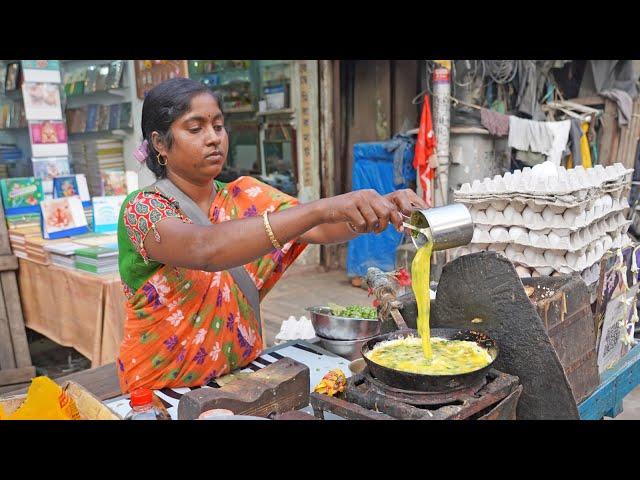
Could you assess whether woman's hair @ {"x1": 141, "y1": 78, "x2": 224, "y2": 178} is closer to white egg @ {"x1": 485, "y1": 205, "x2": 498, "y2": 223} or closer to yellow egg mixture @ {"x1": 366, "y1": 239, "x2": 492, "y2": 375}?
yellow egg mixture @ {"x1": 366, "y1": 239, "x2": 492, "y2": 375}

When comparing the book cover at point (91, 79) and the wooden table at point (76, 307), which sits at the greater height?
the book cover at point (91, 79)

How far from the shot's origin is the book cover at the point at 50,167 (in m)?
5.03

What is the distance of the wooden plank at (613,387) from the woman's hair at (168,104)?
182 centimetres

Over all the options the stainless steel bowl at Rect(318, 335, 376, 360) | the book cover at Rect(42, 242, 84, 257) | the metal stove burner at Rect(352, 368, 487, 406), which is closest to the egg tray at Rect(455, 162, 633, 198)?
the stainless steel bowl at Rect(318, 335, 376, 360)

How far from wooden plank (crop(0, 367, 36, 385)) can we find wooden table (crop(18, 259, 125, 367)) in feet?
1.12

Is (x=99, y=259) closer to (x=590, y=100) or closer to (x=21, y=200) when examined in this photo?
(x=21, y=200)

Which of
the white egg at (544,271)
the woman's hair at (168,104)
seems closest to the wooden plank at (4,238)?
the woman's hair at (168,104)

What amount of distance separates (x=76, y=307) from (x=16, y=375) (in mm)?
976

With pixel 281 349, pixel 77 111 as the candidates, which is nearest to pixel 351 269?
pixel 77 111

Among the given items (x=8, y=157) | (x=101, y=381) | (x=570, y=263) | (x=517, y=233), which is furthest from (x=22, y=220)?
(x=570, y=263)

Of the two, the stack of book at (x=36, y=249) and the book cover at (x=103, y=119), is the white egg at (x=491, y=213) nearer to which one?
the stack of book at (x=36, y=249)

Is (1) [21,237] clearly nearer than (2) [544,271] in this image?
No

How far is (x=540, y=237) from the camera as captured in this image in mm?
2447

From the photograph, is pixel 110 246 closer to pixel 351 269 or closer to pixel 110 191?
pixel 110 191
